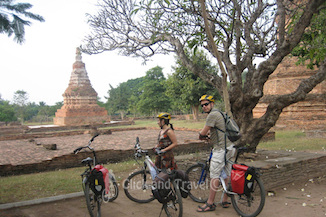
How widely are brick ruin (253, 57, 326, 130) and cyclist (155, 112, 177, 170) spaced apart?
39.7ft

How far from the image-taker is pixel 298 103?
14.9 m

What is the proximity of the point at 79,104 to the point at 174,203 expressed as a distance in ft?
98.4

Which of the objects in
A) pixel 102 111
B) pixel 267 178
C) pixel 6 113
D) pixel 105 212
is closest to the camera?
pixel 105 212

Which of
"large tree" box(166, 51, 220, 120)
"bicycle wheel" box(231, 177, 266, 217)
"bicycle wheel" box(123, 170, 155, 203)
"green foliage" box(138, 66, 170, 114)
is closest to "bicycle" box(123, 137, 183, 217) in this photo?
"bicycle wheel" box(123, 170, 155, 203)

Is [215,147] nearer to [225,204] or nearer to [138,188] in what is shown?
[225,204]

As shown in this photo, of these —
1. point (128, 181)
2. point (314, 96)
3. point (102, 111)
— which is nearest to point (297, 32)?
point (128, 181)

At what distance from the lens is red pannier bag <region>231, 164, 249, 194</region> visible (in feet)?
12.1

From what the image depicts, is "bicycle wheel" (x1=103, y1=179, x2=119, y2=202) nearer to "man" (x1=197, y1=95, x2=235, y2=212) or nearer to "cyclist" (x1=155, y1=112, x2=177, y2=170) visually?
"cyclist" (x1=155, y1=112, x2=177, y2=170)

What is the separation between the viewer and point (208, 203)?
398 centimetres

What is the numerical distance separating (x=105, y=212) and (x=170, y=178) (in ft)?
3.79

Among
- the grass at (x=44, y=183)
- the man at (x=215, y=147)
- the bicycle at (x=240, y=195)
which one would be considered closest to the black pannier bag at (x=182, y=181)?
the man at (x=215, y=147)

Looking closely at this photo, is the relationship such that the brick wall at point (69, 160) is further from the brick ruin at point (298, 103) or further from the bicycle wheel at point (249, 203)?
the brick ruin at point (298, 103)

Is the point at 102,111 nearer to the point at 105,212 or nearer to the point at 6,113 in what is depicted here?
the point at 6,113

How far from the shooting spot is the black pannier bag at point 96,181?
370cm
